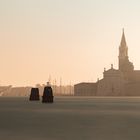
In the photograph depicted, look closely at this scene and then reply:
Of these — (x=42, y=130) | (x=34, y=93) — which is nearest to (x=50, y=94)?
(x=34, y=93)

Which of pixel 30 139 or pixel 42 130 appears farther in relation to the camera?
pixel 42 130

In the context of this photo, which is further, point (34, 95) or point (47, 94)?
point (34, 95)

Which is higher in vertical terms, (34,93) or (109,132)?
(34,93)

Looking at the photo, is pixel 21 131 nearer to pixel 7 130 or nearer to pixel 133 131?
pixel 7 130

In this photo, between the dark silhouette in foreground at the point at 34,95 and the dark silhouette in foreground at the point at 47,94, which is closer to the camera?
the dark silhouette in foreground at the point at 47,94

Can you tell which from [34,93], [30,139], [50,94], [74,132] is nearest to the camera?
[30,139]

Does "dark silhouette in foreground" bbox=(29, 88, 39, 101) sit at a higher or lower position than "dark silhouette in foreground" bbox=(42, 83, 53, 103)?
higher

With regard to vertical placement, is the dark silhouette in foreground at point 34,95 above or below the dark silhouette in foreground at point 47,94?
above

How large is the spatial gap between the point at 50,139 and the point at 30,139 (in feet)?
3.50

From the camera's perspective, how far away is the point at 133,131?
3081 centimetres

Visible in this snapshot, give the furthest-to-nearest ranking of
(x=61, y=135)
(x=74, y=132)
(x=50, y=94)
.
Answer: (x=50, y=94) < (x=74, y=132) < (x=61, y=135)

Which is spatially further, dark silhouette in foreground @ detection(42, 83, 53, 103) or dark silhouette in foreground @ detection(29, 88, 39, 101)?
dark silhouette in foreground @ detection(29, 88, 39, 101)

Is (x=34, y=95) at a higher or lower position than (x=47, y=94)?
higher

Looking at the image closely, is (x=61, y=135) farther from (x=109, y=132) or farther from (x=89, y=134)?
(x=109, y=132)
